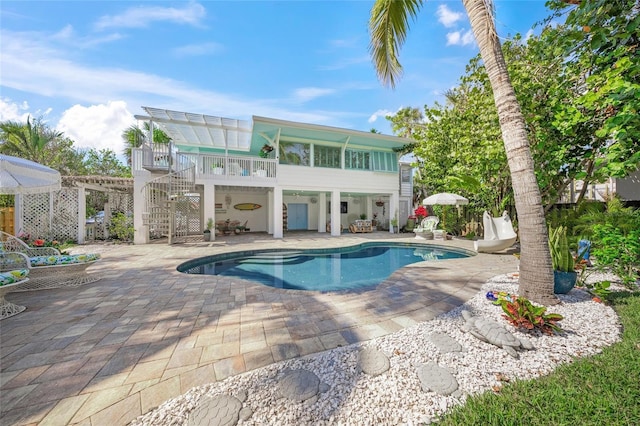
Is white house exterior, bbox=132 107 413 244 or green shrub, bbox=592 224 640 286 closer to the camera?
green shrub, bbox=592 224 640 286

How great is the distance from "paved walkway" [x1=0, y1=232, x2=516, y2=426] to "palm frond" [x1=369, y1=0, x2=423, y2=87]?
4.76 metres

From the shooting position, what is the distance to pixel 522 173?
3533mm

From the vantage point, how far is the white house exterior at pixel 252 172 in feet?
32.8

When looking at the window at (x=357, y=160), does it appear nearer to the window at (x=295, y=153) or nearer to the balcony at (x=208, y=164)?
the window at (x=295, y=153)

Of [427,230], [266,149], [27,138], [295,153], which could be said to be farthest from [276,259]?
[27,138]

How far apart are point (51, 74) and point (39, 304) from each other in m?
6.30

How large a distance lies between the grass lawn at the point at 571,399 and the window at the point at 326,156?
40.1 ft

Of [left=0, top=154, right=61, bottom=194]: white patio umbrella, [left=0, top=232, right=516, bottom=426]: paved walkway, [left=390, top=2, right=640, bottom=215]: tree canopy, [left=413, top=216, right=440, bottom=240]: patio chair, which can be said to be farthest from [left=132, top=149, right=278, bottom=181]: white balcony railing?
[left=390, top=2, right=640, bottom=215]: tree canopy

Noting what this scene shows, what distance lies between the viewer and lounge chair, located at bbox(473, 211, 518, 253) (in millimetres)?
7930

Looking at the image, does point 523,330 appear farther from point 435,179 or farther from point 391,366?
point 435,179

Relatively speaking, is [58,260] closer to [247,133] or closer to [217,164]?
[217,164]

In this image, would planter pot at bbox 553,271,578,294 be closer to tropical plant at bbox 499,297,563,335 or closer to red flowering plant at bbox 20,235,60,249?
tropical plant at bbox 499,297,563,335

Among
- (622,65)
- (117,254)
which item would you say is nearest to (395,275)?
(622,65)

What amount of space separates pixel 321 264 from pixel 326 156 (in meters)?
7.34
